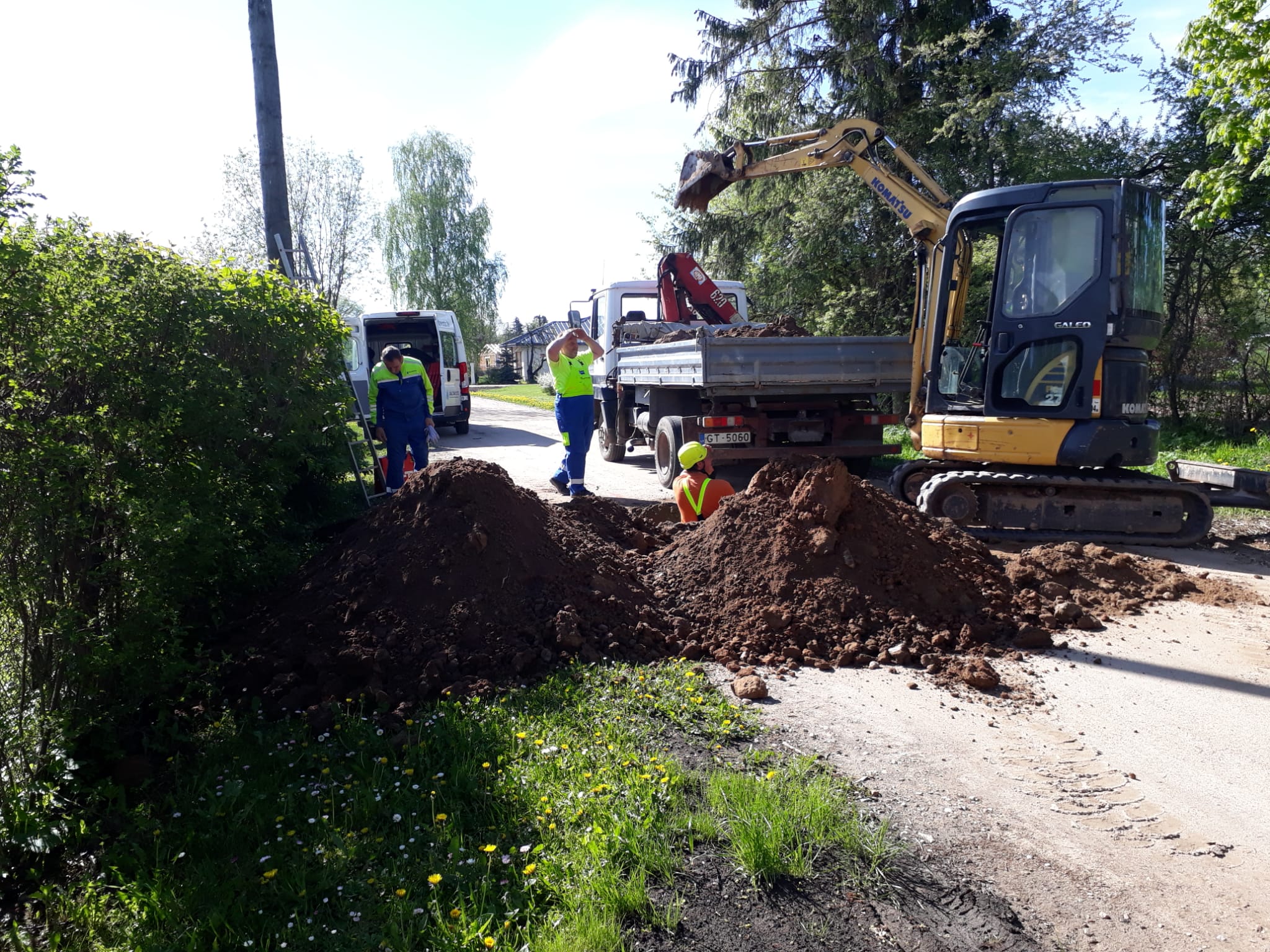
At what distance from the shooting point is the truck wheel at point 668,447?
1034 cm

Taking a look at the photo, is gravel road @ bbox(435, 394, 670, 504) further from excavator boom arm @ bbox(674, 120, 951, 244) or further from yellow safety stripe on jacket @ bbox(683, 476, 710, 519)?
excavator boom arm @ bbox(674, 120, 951, 244)

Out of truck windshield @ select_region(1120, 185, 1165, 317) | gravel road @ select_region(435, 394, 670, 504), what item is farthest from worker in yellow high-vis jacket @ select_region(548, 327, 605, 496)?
truck windshield @ select_region(1120, 185, 1165, 317)

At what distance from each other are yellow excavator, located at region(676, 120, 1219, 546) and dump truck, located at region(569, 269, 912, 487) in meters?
1.36

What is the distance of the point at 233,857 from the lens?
119 inches

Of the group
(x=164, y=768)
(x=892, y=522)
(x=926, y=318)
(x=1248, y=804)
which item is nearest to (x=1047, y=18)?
(x=926, y=318)

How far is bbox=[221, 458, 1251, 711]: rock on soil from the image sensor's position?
464cm

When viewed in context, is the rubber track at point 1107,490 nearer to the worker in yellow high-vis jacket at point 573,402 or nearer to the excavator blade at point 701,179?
the worker in yellow high-vis jacket at point 573,402

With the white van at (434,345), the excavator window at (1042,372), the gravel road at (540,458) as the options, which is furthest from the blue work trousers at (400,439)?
the white van at (434,345)

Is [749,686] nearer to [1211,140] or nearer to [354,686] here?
[354,686]

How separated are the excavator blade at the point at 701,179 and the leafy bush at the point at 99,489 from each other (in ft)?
24.9

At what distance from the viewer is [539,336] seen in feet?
260

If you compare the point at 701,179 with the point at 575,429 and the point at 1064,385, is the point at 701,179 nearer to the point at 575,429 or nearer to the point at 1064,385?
the point at 575,429

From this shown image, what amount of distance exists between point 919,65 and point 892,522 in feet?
47.3

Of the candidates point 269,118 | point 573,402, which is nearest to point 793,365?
point 573,402
